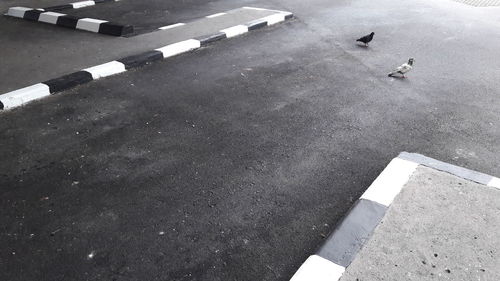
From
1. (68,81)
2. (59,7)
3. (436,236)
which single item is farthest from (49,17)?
(436,236)

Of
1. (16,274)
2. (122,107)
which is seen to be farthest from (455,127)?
(16,274)

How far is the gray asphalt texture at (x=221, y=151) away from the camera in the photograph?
2475mm

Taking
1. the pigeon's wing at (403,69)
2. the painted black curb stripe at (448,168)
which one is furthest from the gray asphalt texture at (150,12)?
the painted black curb stripe at (448,168)

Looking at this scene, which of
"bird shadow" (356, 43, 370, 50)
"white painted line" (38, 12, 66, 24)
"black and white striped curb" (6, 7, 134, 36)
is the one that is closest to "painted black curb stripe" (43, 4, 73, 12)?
"black and white striped curb" (6, 7, 134, 36)

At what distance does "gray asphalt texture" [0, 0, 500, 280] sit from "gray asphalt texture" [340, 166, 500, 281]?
35 centimetres

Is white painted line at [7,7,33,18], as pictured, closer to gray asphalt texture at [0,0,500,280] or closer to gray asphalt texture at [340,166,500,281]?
gray asphalt texture at [0,0,500,280]

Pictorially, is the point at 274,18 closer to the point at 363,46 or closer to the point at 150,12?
the point at 363,46

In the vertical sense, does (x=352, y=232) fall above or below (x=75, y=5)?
above

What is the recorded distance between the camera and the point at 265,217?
2.76m

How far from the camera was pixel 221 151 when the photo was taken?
352 cm

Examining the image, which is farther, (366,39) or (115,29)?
(115,29)

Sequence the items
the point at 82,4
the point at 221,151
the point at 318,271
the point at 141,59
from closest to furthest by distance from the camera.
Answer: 1. the point at 318,271
2. the point at 221,151
3. the point at 141,59
4. the point at 82,4

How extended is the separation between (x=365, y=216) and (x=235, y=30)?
15.5 ft

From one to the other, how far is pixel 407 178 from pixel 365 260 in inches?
37.0
